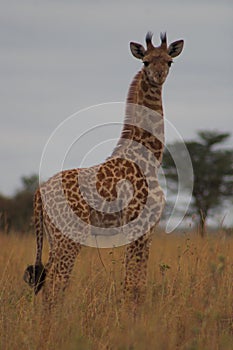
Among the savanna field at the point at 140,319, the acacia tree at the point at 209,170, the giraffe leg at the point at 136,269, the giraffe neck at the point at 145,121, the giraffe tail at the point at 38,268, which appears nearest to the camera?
the savanna field at the point at 140,319

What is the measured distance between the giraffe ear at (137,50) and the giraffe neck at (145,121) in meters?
0.17

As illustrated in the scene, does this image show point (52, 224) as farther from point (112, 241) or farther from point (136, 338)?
point (136, 338)

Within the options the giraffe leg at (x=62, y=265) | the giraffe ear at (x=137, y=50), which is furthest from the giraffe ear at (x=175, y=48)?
the giraffe leg at (x=62, y=265)

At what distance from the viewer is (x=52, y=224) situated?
7336 mm

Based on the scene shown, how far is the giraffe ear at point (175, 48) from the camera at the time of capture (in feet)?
25.0

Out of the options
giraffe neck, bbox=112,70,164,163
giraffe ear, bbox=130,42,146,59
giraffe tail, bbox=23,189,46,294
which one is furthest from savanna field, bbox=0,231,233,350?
giraffe ear, bbox=130,42,146,59

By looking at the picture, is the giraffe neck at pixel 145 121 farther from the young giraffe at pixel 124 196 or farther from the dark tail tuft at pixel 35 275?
the dark tail tuft at pixel 35 275

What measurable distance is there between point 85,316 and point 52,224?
1449 mm

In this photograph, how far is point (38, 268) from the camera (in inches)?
290

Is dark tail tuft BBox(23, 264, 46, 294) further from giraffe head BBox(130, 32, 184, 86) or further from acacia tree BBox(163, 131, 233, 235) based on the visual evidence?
acacia tree BBox(163, 131, 233, 235)

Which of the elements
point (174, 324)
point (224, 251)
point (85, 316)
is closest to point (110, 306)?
point (85, 316)

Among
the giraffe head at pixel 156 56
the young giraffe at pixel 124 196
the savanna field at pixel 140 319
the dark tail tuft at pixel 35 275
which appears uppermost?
the giraffe head at pixel 156 56

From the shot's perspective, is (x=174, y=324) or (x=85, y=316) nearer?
(x=174, y=324)

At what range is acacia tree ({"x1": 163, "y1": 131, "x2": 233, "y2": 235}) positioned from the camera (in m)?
24.5
